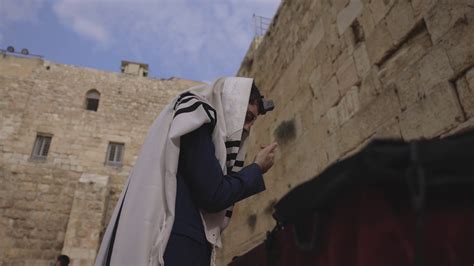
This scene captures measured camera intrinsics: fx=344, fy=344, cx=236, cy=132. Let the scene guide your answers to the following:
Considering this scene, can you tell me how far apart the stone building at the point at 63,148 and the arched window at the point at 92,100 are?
0.12 feet

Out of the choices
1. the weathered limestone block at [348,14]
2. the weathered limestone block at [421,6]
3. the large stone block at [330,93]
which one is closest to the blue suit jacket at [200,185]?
the weathered limestone block at [421,6]

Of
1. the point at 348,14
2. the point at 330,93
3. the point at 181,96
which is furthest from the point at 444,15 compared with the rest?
the point at 181,96

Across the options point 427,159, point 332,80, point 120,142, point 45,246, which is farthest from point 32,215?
point 427,159

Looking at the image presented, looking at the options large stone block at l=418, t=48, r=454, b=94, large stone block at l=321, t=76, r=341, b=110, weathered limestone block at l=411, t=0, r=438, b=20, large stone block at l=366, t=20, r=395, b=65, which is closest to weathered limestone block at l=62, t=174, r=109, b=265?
large stone block at l=321, t=76, r=341, b=110

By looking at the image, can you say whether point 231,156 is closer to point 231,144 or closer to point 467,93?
point 231,144

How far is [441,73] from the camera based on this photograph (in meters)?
2.46

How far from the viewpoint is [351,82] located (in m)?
3.54

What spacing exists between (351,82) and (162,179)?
2.66m

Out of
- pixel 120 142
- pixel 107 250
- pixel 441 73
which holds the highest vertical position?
pixel 120 142

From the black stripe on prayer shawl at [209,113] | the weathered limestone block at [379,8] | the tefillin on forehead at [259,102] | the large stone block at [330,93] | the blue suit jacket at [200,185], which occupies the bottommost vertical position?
the blue suit jacket at [200,185]

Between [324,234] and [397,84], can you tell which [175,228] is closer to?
[324,234]

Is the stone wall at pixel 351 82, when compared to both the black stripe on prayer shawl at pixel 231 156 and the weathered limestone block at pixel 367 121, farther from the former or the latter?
the black stripe on prayer shawl at pixel 231 156

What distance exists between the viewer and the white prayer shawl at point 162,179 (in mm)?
1341

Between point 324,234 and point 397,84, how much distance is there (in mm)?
2162
